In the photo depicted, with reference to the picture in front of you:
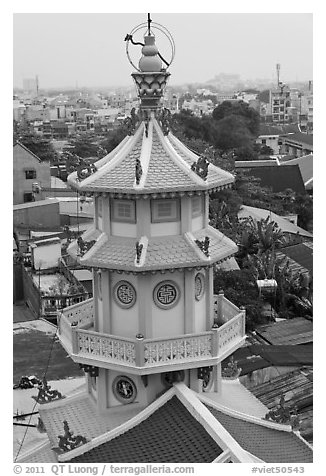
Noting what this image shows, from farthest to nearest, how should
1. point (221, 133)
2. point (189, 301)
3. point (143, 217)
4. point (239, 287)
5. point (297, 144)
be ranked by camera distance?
1. point (297, 144)
2. point (221, 133)
3. point (239, 287)
4. point (189, 301)
5. point (143, 217)

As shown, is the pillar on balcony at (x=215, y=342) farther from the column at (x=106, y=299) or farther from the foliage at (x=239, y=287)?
the foliage at (x=239, y=287)

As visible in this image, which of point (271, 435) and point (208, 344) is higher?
point (208, 344)

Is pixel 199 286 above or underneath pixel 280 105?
underneath

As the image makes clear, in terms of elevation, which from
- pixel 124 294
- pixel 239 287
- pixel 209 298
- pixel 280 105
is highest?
pixel 280 105

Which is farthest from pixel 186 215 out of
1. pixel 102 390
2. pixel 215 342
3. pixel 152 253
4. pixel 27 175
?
pixel 27 175

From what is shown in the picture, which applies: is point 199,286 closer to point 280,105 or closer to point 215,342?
point 215,342

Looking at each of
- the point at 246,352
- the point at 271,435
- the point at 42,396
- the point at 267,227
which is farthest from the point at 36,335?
the point at 267,227

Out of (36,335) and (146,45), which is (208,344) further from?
(36,335)
